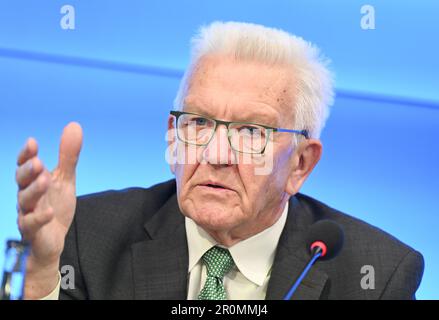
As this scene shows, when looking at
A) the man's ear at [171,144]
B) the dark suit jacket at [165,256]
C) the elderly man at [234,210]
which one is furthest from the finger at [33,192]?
the man's ear at [171,144]

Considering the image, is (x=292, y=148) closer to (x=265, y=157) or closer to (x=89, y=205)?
(x=265, y=157)

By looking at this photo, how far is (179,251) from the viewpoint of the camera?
214cm

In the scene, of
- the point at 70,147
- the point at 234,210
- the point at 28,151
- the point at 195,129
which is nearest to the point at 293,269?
the point at 234,210

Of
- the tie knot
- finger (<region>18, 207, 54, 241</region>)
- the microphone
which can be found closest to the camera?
finger (<region>18, 207, 54, 241</region>)

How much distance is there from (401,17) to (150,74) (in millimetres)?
994

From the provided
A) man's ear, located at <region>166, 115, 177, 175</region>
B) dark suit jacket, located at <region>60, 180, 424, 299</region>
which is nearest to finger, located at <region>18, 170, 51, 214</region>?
dark suit jacket, located at <region>60, 180, 424, 299</region>

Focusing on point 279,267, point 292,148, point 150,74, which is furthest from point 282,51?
point 150,74

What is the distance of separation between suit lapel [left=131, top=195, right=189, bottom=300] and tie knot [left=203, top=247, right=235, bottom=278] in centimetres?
6

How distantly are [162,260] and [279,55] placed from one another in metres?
0.68

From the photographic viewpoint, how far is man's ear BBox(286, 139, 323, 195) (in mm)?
2217

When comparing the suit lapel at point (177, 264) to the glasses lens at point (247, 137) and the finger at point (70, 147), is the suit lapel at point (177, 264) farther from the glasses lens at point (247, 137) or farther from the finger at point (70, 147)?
the finger at point (70, 147)

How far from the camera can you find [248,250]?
7.05 ft

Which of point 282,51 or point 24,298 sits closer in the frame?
point 24,298

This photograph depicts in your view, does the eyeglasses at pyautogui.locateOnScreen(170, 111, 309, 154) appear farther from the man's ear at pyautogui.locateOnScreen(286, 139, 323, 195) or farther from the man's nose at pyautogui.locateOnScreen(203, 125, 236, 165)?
the man's ear at pyautogui.locateOnScreen(286, 139, 323, 195)
